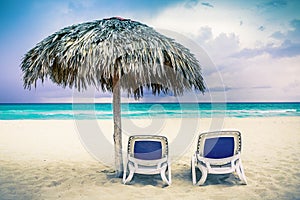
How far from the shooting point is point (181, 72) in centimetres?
398

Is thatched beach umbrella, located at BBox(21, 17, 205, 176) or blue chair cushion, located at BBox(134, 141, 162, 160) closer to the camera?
thatched beach umbrella, located at BBox(21, 17, 205, 176)

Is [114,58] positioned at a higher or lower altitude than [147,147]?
higher

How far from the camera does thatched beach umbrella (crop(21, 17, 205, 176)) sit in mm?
3689

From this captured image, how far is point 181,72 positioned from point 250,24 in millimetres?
12418

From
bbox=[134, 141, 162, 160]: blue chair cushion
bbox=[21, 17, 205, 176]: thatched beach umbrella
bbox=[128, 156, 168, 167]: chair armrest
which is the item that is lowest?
bbox=[128, 156, 168, 167]: chair armrest

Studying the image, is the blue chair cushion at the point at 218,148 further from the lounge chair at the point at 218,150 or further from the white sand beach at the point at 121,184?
the white sand beach at the point at 121,184

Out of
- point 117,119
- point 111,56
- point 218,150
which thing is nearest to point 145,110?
point 117,119

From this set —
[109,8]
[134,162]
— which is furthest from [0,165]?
[109,8]

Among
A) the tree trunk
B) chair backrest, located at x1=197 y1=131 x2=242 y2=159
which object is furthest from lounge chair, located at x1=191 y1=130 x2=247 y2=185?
the tree trunk

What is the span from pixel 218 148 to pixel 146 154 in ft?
3.06

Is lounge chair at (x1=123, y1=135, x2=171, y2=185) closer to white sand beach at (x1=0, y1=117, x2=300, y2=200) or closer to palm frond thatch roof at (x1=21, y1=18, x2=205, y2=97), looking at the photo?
white sand beach at (x1=0, y1=117, x2=300, y2=200)

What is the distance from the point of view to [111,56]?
143 inches

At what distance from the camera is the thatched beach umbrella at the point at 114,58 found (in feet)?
12.1

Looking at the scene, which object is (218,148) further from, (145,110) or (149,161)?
(145,110)
